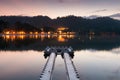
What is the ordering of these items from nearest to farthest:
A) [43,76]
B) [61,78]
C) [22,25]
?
[43,76]
[61,78]
[22,25]

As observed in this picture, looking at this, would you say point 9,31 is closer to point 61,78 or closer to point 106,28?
point 106,28

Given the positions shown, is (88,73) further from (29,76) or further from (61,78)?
(29,76)

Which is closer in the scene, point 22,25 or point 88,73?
point 88,73

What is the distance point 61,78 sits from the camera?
54.4ft

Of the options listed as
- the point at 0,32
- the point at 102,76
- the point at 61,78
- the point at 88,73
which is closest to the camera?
the point at 61,78

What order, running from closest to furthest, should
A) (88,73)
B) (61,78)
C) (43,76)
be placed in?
1. (43,76)
2. (61,78)
3. (88,73)

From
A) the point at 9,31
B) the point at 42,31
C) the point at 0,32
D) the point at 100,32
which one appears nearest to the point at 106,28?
the point at 100,32

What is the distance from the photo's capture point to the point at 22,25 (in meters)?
153

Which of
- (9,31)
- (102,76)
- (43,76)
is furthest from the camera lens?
(9,31)

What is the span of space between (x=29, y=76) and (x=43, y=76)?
9.03 ft

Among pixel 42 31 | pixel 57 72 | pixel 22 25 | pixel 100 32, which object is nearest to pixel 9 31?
pixel 22 25

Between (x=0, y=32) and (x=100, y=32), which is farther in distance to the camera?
(x=100, y=32)

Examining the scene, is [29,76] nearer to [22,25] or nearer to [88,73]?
[88,73]

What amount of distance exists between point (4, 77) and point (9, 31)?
125826 millimetres
